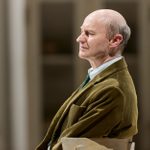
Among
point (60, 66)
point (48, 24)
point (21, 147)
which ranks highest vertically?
point (48, 24)

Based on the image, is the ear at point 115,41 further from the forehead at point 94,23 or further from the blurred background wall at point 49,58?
the blurred background wall at point 49,58

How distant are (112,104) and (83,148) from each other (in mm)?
87

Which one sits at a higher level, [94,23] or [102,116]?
[94,23]

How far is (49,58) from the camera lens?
278cm

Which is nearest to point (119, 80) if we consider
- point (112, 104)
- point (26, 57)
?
point (112, 104)

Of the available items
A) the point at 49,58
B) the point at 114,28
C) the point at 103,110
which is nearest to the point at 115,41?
the point at 114,28

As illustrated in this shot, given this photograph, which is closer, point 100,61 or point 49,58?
point 100,61

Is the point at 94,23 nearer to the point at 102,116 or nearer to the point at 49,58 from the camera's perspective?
the point at 102,116

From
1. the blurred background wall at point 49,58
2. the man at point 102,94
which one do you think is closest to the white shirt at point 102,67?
the man at point 102,94

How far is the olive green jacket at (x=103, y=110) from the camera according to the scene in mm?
936

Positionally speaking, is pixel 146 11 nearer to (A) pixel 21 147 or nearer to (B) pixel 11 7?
(B) pixel 11 7

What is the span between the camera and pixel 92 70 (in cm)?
100

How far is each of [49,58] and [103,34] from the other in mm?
1822

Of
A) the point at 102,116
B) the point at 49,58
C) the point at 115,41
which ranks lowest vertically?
the point at 49,58
